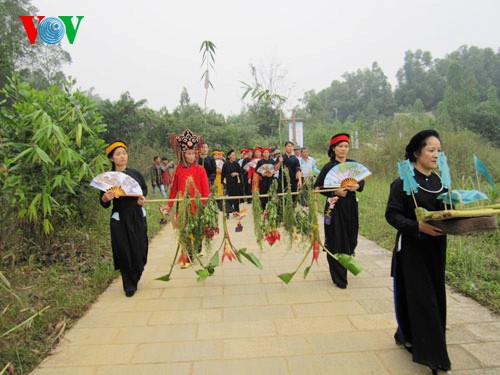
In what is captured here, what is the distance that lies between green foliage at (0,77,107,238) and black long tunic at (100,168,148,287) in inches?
30.7

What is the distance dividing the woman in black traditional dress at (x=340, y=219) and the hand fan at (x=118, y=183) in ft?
7.55

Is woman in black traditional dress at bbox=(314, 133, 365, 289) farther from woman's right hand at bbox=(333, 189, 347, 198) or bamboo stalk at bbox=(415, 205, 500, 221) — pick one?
bamboo stalk at bbox=(415, 205, 500, 221)

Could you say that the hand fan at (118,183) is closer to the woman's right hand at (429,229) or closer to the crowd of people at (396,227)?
the crowd of people at (396,227)

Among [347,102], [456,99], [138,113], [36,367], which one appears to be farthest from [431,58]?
[36,367]

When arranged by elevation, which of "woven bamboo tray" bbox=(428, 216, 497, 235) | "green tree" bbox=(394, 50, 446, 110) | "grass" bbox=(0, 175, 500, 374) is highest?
"green tree" bbox=(394, 50, 446, 110)

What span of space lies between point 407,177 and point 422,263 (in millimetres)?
641

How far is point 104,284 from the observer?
483 cm

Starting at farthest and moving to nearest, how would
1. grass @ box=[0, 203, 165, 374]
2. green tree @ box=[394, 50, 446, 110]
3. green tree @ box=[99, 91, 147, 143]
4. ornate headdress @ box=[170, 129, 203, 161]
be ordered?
1. green tree @ box=[394, 50, 446, 110]
2. green tree @ box=[99, 91, 147, 143]
3. ornate headdress @ box=[170, 129, 203, 161]
4. grass @ box=[0, 203, 165, 374]

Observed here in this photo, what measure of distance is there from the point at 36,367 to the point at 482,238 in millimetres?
6253

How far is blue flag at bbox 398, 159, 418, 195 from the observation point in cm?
272

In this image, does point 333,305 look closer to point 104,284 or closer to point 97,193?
point 104,284

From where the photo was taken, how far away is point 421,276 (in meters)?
2.73

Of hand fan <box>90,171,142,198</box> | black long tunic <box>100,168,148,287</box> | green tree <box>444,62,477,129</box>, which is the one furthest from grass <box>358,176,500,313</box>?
green tree <box>444,62,477,129</box>

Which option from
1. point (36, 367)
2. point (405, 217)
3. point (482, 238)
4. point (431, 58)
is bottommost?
point (36, 367)
